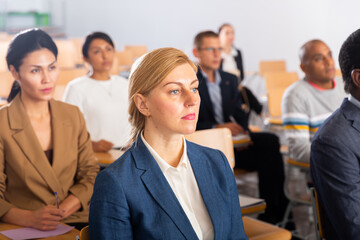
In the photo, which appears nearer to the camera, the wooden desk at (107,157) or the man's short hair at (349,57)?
the man's short hair at (349,57)

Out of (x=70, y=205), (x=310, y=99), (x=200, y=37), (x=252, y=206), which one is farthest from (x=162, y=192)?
(x=200, y=37)

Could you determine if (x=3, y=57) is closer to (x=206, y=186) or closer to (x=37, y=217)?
(x=37, y=217)

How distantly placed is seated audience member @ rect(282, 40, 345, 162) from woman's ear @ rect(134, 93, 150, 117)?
6.53ft

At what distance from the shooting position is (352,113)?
6.30 ft

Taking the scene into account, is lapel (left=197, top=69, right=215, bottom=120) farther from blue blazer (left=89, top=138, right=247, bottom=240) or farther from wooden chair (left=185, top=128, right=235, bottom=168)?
blue blazer (left=89, top=138, right=247, bottom=240)

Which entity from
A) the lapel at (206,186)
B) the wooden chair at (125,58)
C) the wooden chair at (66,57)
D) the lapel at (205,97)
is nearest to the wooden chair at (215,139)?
the lapel at (206,186)

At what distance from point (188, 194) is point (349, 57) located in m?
0.89

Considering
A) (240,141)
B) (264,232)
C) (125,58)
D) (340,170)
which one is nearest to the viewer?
(340,170)

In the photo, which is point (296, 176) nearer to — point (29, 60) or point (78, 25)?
point (29, 60)

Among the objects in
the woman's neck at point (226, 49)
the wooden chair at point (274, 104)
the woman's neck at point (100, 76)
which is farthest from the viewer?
the woman's neck at point (226, 49)

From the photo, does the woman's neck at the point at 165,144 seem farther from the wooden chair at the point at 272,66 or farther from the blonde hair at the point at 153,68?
the wooden chair at the point at 272,66

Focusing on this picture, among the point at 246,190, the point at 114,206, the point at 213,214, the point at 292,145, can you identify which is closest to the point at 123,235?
the point at 114,206

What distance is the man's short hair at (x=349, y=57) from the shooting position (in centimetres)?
191

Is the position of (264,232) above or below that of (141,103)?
below
